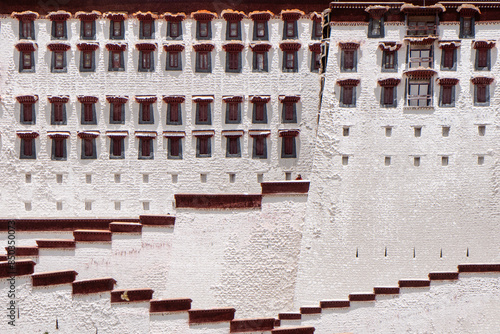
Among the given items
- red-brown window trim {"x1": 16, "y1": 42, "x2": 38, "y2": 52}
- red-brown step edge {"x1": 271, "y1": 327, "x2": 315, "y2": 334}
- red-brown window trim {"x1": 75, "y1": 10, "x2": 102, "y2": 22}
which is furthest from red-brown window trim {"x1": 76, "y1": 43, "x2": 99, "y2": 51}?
red-brown step edge {"x1": 271, "y1": 327, "x2": 315, "y2": 334}

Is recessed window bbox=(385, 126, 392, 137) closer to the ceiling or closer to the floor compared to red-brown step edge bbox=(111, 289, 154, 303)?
closer to the ceiling

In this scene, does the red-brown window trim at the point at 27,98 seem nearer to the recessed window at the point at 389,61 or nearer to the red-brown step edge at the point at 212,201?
the red-brown step edge at the point at 212,201

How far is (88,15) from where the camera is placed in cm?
4031

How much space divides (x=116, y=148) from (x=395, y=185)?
13.3m

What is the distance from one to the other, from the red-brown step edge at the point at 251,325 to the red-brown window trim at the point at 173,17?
49.6 ft

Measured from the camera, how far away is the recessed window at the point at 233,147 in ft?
132

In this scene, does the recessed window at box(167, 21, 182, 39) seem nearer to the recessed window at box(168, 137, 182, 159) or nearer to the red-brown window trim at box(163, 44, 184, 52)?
the red-brown window trim at box(163, 44, 184, 52)

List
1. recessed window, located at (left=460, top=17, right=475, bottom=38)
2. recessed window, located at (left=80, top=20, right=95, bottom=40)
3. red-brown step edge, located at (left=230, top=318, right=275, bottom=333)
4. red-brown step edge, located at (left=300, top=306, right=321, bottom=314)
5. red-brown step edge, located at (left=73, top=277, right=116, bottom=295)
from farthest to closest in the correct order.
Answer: recessed window, located at (left=80, top=20, right=95, bottom=40)
recessed window, located at (left=460, top=17, right=475, bottom=38)
red-brown step edge, located at (left=300, top=306, right=321, bottom=314)
red-brown step edge, located at (left=73, top=277, right=116, bottom=295)
red-brown step edge, located at (left=230, top=318, right=275, bottom=333)

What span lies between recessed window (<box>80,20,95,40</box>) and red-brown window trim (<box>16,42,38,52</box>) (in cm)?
227

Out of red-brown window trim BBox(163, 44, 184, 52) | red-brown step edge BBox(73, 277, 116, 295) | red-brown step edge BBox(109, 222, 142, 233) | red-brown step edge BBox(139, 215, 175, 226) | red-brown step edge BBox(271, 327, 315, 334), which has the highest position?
red-brown window trim BBox(163, 44, 184, 52)

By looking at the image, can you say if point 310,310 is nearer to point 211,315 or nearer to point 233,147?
point 211,315

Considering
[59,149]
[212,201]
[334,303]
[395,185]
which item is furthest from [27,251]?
[395,185]

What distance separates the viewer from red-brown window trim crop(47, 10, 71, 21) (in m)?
40.3

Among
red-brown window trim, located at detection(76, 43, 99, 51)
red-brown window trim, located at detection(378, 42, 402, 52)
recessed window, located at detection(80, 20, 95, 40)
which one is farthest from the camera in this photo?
recessed window, located at detection(80, 20, 95, 40)
